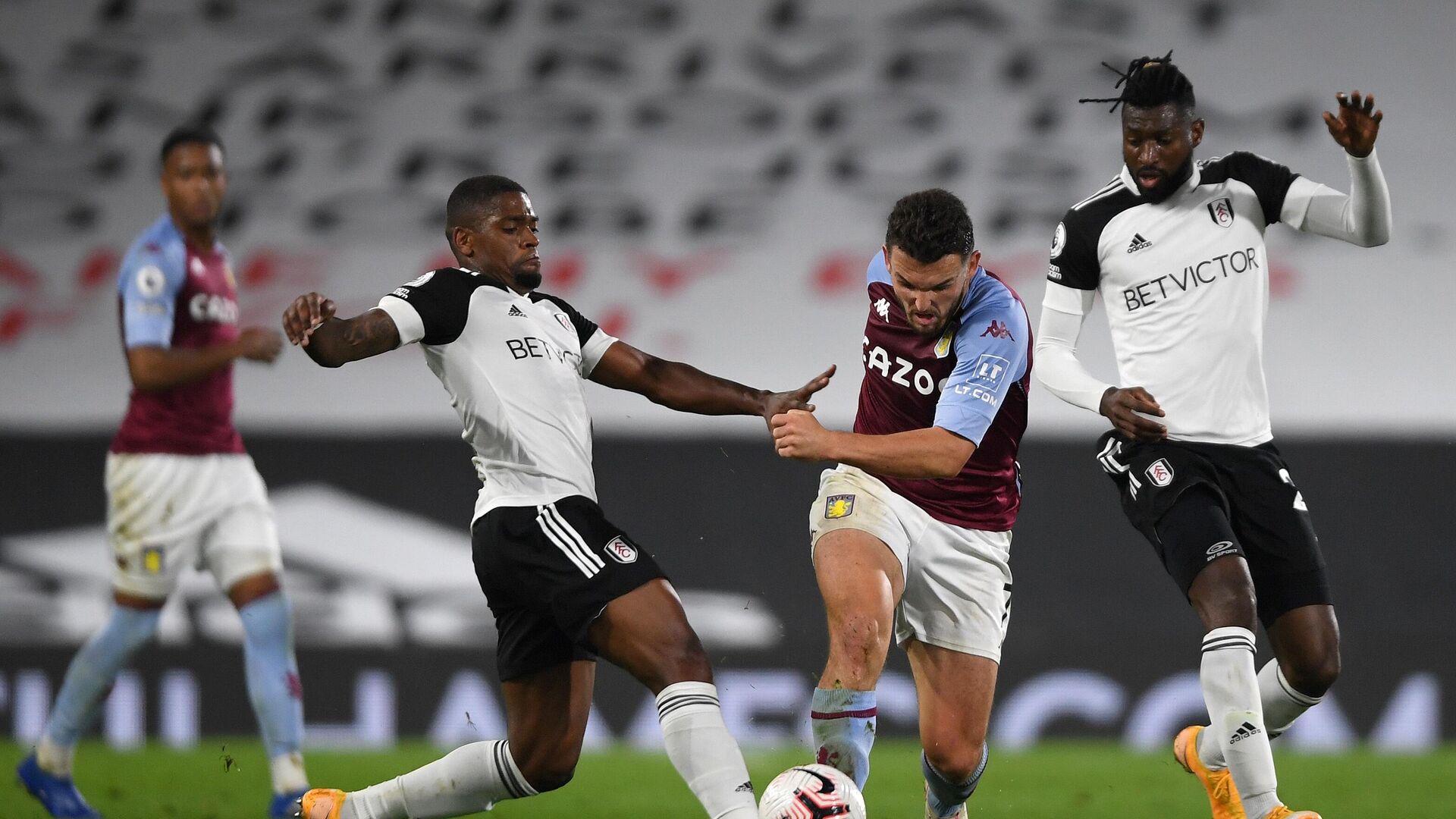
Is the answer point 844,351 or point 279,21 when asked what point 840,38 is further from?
point 279,21

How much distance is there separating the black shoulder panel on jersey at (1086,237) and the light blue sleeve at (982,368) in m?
0.47

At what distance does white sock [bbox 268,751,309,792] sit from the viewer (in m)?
5.85

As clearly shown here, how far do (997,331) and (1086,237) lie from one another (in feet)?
2.37

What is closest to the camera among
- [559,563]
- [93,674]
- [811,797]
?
[811,797]

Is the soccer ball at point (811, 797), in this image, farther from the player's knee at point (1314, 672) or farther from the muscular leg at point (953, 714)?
the player's knee at point (1314, 672)

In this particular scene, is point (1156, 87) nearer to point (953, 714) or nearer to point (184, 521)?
point (953, 714)

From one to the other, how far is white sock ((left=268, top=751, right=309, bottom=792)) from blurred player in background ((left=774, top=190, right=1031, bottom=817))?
2.40 meters

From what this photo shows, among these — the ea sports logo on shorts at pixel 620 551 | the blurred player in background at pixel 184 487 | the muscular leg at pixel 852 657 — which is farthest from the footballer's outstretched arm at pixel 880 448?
the blurred player in background at pixel 184 487

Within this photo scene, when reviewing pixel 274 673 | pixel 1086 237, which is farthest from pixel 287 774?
pixel 1086 237

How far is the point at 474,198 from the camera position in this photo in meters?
4.63

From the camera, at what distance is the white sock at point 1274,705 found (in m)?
4.98

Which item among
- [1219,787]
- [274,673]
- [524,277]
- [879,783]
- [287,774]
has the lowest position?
[879,783]

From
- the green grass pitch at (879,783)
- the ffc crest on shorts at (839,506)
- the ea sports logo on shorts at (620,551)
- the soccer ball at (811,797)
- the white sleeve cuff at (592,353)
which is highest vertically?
the white sleeve cuff at (592,353)

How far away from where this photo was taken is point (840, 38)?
10594 millimetres
